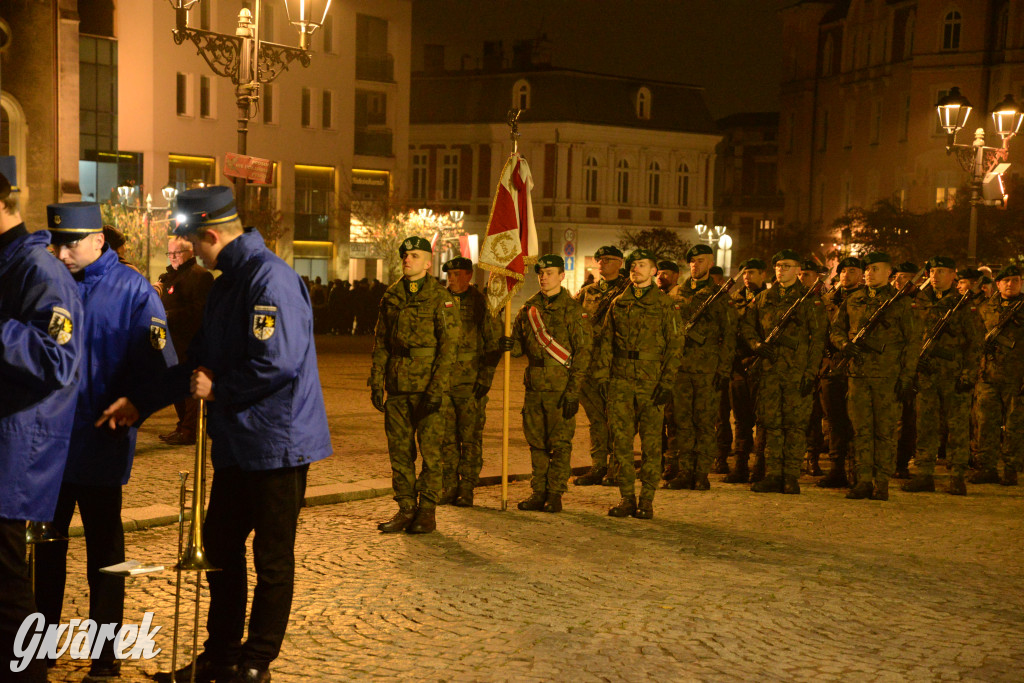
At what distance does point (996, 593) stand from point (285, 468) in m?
4.73

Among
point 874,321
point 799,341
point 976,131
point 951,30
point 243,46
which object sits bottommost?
point 799,341

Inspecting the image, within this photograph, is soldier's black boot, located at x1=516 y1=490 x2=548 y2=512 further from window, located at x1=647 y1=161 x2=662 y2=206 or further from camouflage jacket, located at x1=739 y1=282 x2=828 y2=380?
window, located at x1=647 y1=161 x2=662 y2=206

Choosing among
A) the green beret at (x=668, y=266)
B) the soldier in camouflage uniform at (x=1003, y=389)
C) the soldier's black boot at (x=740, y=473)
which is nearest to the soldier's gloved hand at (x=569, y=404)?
the green beret at (x=668, y=266)

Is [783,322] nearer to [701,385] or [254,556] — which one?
[701,385]

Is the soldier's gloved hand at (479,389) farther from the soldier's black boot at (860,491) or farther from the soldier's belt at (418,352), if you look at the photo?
the soldier's black boot at (860,491)

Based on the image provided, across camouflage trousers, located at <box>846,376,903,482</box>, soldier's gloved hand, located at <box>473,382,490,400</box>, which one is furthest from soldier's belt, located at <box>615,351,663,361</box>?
camouflage trousers, located at <box>846,376,903,482</box>

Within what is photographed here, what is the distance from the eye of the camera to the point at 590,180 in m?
64.6

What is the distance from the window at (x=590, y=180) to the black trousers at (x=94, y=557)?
59.5m

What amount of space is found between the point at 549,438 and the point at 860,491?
3166 millimetres

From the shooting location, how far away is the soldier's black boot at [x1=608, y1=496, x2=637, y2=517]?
9867 mm

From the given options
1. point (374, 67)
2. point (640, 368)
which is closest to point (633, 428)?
point (640, 368)

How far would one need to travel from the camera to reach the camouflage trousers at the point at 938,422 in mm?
12102

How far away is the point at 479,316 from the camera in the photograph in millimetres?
10492

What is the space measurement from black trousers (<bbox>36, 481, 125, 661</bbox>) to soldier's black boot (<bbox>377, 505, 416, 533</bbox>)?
350 centimetres
